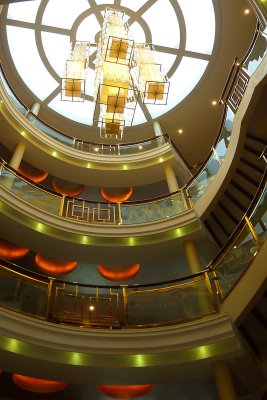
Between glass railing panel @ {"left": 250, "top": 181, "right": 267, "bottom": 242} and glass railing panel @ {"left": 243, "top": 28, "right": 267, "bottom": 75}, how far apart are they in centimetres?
272

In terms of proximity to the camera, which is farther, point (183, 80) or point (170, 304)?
point (183, 80)

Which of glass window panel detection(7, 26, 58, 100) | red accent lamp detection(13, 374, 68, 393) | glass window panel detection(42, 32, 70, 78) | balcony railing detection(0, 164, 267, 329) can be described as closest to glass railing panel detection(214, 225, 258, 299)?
balcony railing detection(0, 164, 267, 329)

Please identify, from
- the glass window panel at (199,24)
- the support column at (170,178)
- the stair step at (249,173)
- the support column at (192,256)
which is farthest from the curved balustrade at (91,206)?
the glass window panel at (199,24)

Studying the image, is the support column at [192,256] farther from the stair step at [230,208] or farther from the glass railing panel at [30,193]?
the glass railing panel at [30,193]

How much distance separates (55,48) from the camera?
15.6 metres

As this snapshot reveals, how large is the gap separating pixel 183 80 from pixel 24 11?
6.39 meters

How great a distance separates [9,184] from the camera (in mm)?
9305

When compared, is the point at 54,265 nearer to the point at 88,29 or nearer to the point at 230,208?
the point at 230,208

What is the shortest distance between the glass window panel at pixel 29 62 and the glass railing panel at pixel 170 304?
36.4ft

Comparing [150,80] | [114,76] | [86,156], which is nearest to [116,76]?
[114,76]

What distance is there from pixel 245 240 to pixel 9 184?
562cm

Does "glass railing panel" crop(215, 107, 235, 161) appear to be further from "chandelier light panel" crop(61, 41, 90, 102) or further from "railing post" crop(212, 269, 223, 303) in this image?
"chandelier light panel" crop(61, 41, 90, 102)

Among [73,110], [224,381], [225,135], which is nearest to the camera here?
[224,381]

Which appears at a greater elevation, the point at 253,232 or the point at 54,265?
the point at 54,265
